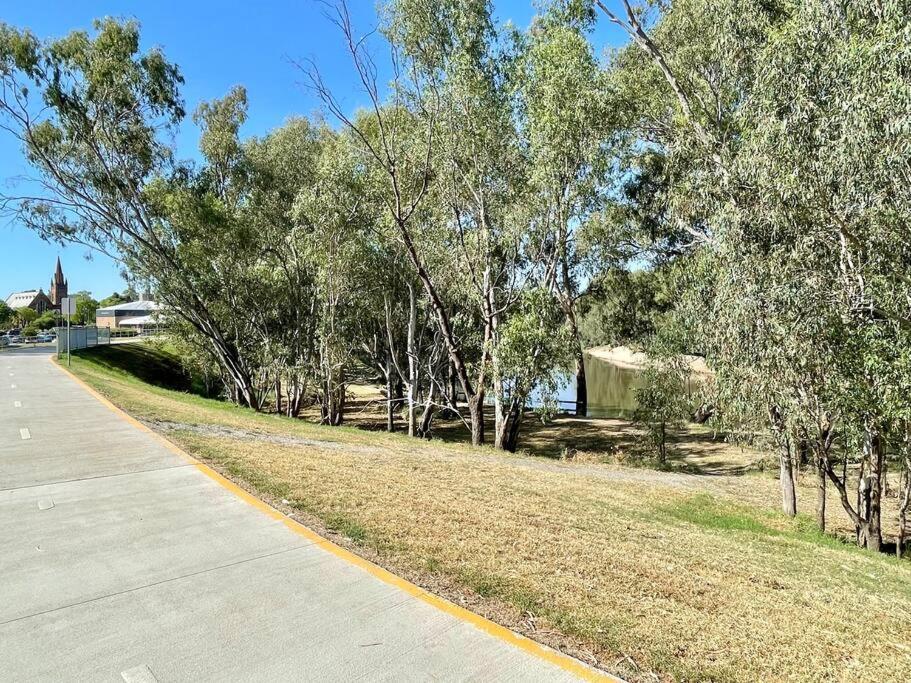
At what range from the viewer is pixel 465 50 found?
51.6 feet

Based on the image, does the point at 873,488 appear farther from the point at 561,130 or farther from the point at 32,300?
the point at 32,300

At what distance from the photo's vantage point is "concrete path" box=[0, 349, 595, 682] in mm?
3281

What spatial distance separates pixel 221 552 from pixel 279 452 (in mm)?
A: 4267

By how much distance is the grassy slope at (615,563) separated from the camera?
11.9ft

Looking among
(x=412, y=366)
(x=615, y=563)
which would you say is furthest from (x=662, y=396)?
(x=615, y=563)

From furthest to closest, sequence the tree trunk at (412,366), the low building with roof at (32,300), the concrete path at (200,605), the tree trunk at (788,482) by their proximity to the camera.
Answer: the low building with roof at (32,300), the tree trunk at (412,366), the tree trunk at (788,482), the concrete path at (200,605)

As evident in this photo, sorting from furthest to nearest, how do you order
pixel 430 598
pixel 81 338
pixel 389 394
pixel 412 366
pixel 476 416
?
1. pixel 81 338
2. pixel 389 394
3. pixel 412 366
4. pixel 476 416
5. pixel 430 598

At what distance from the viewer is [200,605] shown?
396 cm

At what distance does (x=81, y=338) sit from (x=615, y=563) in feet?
121

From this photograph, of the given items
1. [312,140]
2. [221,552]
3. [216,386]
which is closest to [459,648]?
[221,552]

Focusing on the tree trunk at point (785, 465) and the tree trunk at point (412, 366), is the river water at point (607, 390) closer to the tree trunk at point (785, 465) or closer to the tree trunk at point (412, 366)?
the tree trunk at point (412, 366)

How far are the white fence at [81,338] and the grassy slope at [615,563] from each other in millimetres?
26091

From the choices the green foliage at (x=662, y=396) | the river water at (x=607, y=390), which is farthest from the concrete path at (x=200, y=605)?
the river water at (x=607, y=390)

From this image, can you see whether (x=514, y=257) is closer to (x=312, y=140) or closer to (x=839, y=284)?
(x=839, y=284)
